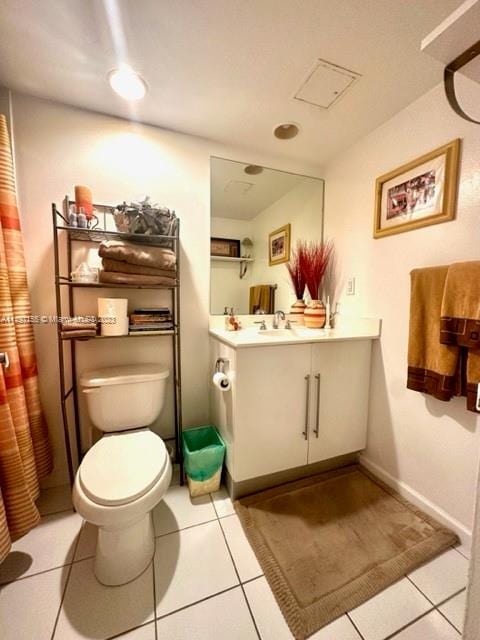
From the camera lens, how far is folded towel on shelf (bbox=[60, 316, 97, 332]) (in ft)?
3.93

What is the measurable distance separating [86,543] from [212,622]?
66 cm

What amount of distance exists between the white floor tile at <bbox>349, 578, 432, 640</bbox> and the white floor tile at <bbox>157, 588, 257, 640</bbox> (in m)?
0.38

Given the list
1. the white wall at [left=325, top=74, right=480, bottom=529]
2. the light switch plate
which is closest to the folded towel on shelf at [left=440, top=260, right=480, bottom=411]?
the white wall at [left=325, top=74, right=480, bottom=529]

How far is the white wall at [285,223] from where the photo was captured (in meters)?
1.83

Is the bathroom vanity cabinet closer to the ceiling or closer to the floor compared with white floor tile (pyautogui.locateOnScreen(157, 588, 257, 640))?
closer to the ceiling

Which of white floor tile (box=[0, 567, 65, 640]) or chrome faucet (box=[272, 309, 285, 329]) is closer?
white floor tile (box=[0, 567, 65, 640])

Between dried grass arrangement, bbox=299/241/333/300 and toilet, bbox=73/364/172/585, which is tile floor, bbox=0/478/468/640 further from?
dried grass arrangement, bbox=299/241/333/300

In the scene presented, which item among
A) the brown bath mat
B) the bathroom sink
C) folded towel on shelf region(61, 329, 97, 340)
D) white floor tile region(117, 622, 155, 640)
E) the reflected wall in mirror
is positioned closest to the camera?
white floor tile region(117, 622, 155, 640)

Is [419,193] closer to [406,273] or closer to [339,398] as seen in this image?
[406,273]

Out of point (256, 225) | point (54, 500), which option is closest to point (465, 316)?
point (256, 225)

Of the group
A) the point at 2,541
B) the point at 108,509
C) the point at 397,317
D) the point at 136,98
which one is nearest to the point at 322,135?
the point at 136,98

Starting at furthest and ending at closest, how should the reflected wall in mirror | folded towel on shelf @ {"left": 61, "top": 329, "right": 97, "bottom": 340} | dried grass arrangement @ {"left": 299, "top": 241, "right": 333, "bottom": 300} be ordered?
dried grass arrangement @ {"left": 299, "top": 241, "right": 333, "bottom": 300} → the reflected wall in mirror → folded towel on shelf @ {"left": 61, "top": 329, "right": 97, "bottom": 340}

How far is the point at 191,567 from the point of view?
3.34 ft

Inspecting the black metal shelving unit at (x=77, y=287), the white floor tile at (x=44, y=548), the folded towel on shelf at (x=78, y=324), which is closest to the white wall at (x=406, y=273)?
the black metal shelving unit at (x=77, y=287)
